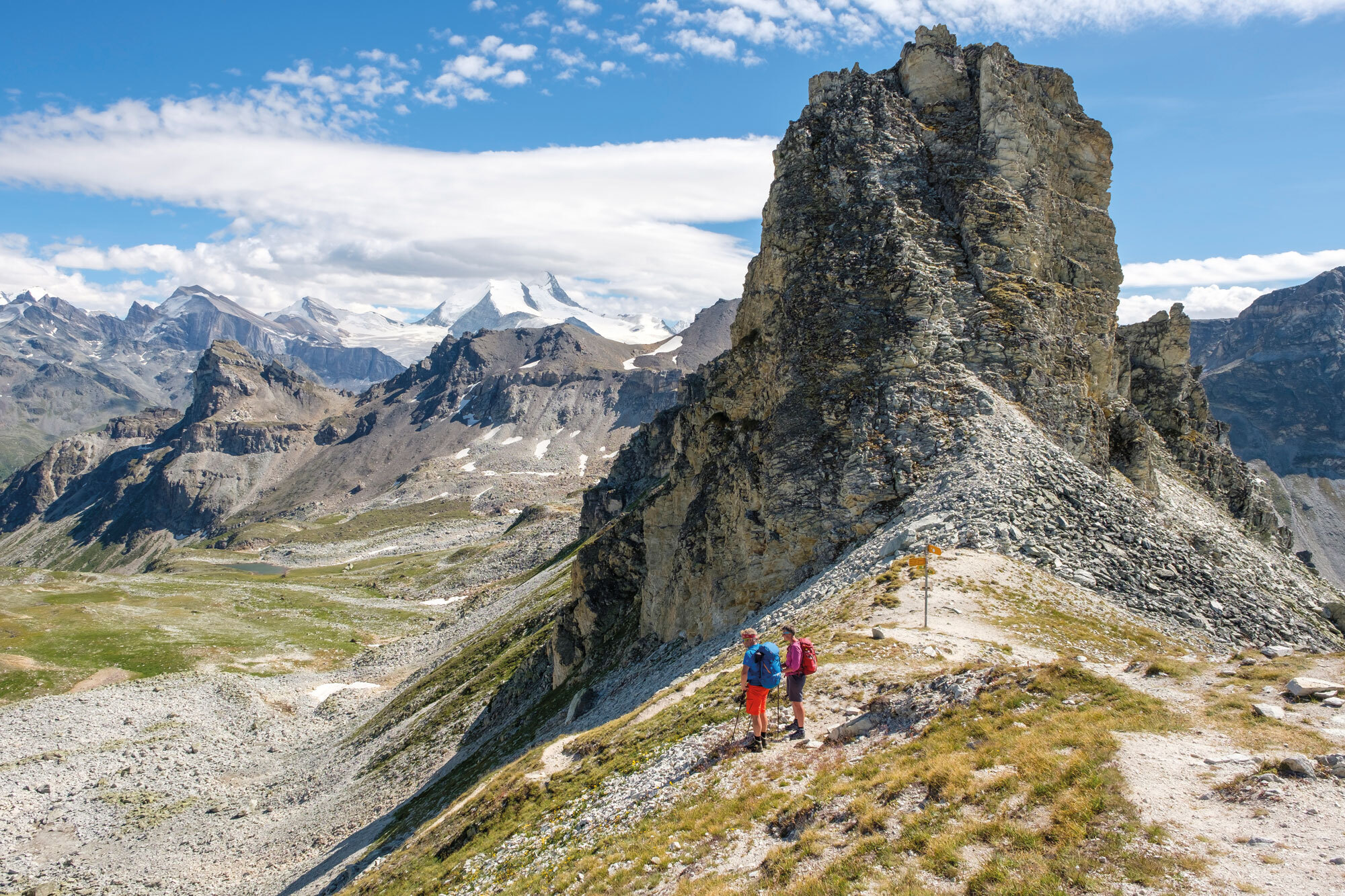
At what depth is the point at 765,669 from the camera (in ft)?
66.8

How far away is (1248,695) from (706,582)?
31546 millimetres

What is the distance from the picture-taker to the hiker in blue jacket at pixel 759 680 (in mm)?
20344

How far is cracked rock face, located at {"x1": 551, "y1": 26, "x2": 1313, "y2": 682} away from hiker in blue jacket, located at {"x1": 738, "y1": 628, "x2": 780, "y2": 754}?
17410 millimetres

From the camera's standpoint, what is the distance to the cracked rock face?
39.7 m

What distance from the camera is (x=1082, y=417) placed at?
42.2 metres

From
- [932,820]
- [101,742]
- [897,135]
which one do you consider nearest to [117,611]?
[101,742]

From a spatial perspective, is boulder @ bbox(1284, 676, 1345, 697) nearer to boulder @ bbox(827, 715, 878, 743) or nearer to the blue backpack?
boulder @ bbox(827, 715, 878, 743)

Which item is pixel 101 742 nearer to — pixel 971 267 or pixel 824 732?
pixel 824 732

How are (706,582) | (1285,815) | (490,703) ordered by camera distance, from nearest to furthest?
1. (1285,815)
2. (706,582)
3. (490,703)

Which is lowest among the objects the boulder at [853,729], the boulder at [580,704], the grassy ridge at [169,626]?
the grassy ridge at [169,626]

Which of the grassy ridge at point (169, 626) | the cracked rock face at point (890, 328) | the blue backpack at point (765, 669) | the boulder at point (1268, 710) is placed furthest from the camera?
the grassy ridge at point (169, 626)

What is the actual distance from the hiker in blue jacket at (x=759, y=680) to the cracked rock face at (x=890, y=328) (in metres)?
17.4

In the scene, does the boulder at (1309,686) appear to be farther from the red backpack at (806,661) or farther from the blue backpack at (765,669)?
the blue backpack at (765,669)

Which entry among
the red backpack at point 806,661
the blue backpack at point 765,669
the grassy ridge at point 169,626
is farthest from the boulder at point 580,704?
the grassy ridge at point 169,626
